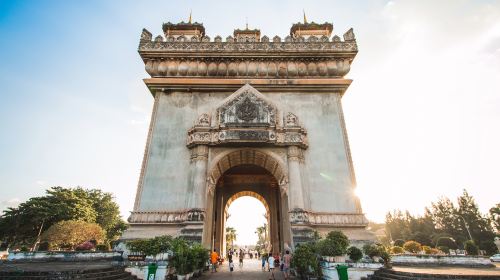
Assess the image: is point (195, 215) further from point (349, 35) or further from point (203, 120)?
point (349, 35)

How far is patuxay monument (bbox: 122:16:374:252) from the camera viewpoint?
16.0 metres

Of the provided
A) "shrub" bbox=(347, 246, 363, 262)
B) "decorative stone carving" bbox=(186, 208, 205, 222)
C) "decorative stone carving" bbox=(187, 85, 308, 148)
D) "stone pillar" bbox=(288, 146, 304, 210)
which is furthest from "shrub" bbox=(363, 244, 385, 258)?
"decorative stone carving" bbox=(186, 208, 205, 222)

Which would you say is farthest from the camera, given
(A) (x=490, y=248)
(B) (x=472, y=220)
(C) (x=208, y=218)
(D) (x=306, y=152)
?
(B) (x=472, y=220)

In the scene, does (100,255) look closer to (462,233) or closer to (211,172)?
(211,172)

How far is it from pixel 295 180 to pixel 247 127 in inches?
181

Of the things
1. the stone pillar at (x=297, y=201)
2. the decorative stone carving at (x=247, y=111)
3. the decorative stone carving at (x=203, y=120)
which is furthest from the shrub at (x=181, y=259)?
the decorative stone carving at (x=247, y=111)

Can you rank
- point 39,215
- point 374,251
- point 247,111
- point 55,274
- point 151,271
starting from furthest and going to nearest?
point 39,215 < point 247,111 < point 374,251 < point 151,271 < point 55,274

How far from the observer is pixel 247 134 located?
1739cm

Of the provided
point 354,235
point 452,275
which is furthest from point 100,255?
point 452,275

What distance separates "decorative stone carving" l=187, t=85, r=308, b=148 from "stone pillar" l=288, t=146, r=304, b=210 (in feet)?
1.95

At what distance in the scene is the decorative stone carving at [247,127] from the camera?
1733 centimetres

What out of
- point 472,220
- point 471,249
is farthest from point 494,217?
point 471,249

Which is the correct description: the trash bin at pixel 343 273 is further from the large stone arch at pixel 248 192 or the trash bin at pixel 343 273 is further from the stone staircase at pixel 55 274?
the stone staircase at pixel 55 274

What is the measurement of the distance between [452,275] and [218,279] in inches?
370
